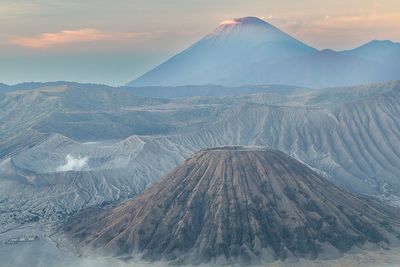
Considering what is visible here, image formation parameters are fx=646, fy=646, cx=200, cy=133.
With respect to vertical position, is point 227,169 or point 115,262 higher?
point 227,169

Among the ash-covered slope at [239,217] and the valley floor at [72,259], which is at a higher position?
the ash-covered slope at [239,217]

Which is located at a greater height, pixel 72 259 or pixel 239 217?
pixel 239 217

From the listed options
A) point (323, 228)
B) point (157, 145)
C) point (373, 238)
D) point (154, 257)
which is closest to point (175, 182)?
point (154, 257)

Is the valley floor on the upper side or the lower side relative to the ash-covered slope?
lower

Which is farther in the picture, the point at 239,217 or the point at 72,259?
A: the point at 239,217

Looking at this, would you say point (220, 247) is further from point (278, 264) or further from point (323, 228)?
point (323, 228)

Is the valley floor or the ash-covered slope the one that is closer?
the valley floor

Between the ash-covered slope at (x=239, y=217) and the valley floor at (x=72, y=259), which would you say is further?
the ash-covered slope at (x=239, y=217)

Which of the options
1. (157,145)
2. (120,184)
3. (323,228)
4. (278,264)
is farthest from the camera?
(157,145)
